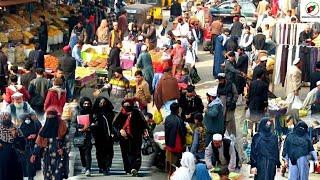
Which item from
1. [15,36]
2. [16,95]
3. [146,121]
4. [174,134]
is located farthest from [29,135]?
[15,36]

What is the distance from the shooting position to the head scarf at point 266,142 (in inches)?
497

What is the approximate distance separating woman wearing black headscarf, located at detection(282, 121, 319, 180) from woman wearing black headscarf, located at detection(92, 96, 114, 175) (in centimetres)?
277

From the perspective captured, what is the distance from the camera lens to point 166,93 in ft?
51.1

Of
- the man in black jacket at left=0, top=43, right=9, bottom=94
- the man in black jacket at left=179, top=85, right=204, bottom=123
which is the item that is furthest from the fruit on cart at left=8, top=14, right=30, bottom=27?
the man in black jacket at left=179, top=85, right=204, bottom=123

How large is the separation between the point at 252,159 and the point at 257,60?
20.7ft

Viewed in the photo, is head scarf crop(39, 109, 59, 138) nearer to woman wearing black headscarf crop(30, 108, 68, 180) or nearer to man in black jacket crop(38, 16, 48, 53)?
woman wearing black headscarf crop(30, 108, 68, 180)

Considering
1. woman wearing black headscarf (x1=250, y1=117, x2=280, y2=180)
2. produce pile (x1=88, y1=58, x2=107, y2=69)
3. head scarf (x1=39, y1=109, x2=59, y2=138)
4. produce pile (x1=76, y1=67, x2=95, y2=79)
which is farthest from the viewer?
produce pile (x1=88, y1=58, x2=107, y2=69)

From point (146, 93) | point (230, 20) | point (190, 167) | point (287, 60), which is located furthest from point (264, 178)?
point (230, 20)

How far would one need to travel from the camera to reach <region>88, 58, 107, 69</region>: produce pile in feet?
64.5

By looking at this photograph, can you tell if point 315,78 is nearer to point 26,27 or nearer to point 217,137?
point 217,137

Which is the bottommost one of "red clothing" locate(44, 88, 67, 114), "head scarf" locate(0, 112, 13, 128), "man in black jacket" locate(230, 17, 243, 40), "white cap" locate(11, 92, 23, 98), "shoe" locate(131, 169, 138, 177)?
"shoe" locate(131, 169, 138, 177)

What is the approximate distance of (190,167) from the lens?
11.3m

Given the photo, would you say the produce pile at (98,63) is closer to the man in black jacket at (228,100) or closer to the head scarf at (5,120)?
the man in black jacket at (228,100)

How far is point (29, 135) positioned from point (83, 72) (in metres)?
5.71
